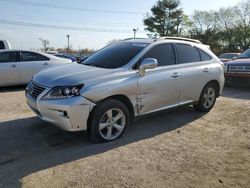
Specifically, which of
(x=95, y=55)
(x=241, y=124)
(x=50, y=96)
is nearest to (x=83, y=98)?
(x=50, y=96)

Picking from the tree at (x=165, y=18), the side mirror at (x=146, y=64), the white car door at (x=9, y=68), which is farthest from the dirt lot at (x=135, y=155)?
the tree at (x=165, y=18)

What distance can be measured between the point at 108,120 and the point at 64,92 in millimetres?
882

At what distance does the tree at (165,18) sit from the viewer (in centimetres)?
5331

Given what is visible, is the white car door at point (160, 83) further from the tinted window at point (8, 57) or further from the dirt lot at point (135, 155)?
the tinted window at point (8, 57)

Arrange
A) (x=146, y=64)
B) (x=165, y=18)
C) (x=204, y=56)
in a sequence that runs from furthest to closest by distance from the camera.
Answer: (x=165, y=18) < (x=204, y=56) < (x=146, y=64)

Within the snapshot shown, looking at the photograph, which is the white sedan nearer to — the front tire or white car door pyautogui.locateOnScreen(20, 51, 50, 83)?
white car door pyautogui.locateOnScreen(20, 51, 50, 83)

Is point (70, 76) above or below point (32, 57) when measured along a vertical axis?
below

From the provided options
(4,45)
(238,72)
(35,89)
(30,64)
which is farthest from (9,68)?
(238,72)

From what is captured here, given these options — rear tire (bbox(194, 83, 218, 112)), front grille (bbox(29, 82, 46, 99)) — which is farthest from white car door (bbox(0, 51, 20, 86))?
rear tire (bbox(194, 83, 218, 112))

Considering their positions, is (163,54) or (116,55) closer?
(116,55)

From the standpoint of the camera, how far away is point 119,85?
4598 millimetres

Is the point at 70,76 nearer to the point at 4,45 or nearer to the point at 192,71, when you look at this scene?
the point at 192,71

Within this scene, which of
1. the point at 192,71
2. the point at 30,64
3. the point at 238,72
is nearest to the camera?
the point at 192,71

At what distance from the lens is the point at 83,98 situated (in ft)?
13.9
